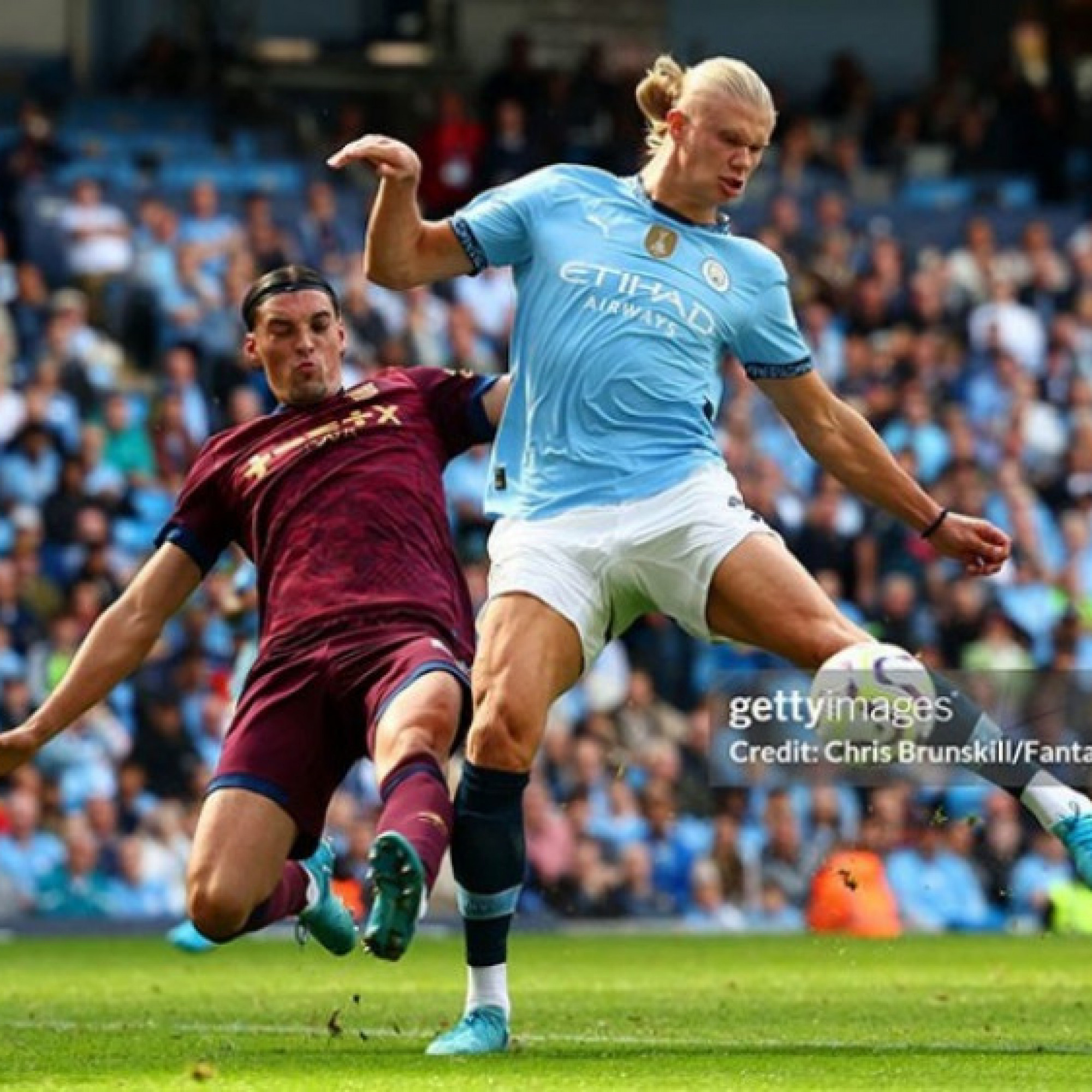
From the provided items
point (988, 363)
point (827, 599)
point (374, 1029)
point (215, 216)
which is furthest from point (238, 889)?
point (988, 363)

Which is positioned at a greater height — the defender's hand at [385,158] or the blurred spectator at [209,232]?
the defender's hand at [385,158]

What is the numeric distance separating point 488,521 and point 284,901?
12192mm

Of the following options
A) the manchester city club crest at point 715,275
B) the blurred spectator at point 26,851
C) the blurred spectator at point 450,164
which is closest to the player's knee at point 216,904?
the manchester city club crest at point 715,275

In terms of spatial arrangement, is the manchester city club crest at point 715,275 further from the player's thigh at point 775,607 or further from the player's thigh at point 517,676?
the player's thigh at point 517,676

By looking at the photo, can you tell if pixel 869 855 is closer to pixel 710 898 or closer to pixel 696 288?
pixel 710 898

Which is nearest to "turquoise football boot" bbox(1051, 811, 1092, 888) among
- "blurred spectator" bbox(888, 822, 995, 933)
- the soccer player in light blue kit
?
the soccer player in light blue kit

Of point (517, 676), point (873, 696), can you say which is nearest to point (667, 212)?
point (517, 676)

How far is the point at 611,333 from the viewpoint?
9820 mm

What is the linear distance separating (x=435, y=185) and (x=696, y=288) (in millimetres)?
16074

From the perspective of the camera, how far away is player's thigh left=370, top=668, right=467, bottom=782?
9367 millimetres

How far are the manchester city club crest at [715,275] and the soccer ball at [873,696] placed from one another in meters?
1.21

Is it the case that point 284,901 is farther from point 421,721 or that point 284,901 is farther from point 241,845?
point 421,721

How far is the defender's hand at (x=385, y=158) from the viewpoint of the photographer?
9141 mm

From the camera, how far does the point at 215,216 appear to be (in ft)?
77.0
